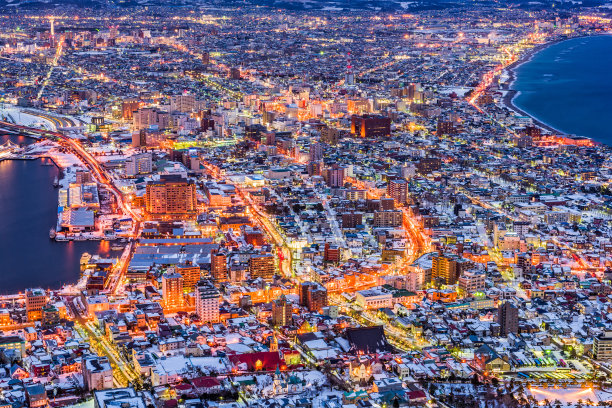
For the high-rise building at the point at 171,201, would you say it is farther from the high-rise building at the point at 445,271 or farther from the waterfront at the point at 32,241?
the high-rise building at the point at 445,271

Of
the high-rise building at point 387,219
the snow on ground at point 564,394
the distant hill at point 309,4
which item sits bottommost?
the snow on ground at point 564,394

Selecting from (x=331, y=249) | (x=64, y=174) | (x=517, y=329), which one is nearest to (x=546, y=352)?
(x=517, y=329)

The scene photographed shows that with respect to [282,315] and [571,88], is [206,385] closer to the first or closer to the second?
[282,315]

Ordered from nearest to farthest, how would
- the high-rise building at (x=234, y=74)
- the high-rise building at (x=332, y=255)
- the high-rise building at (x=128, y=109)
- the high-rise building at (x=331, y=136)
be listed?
1. the high-rise building at (x=332, y=255)
2. the high-rise building at (x=331, y=136)
3. the high-rise building at (x=128, y=109)
4. the high-rise building at (x=234, y=74)

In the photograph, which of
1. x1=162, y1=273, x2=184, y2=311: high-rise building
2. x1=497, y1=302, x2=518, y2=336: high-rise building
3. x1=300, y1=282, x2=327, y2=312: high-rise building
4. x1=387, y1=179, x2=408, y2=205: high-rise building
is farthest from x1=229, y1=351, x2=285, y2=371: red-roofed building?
x1=387, y1=179, x2=408, y2=205: high-rise building

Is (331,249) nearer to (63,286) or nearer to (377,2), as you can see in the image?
(63,286)

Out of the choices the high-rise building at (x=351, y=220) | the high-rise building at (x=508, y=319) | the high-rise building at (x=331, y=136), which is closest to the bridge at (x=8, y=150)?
the high-rise building at (x=331, y=136)

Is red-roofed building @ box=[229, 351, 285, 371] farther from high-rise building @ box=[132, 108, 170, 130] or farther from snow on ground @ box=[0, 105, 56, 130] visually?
snow on ground @ box=[0, 105, 56, 130]

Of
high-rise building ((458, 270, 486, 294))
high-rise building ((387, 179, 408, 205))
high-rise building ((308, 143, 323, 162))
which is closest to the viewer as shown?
high-rise building ((458, 270, 486, 294))
